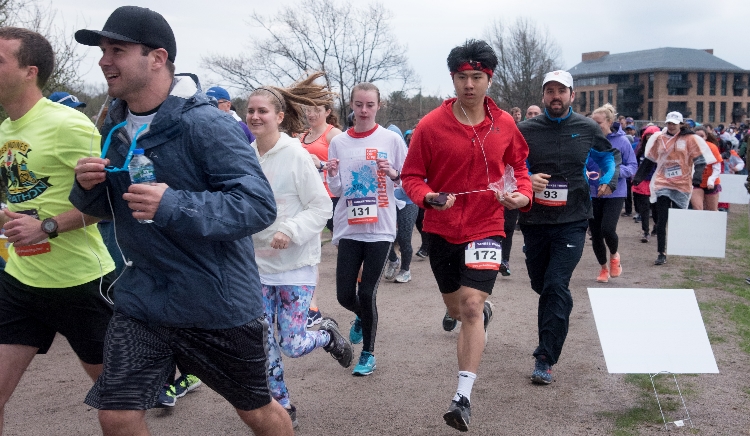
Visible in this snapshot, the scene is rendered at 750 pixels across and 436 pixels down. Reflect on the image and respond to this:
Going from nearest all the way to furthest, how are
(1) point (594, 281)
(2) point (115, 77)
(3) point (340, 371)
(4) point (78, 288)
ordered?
1. (2) point (115, 77)
2. (4) point (78, 288)
3. (3) point (340, 371)
4. (1) point (594, 281)

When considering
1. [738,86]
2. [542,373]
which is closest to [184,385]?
[542,373]

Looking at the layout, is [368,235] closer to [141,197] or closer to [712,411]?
[712,411]

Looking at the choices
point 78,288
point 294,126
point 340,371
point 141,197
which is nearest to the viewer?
point 141,197

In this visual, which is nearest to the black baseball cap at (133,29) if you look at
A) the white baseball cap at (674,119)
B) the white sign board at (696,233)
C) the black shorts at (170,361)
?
the black shorts at (170,361)

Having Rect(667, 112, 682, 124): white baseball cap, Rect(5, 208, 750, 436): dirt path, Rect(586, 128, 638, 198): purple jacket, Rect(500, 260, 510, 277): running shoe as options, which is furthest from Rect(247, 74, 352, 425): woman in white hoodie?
Rect(667, 112, 682, 124): white baseball cap

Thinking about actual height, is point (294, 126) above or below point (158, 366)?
above

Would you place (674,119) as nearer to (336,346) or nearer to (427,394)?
(427,394)

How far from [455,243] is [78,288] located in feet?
7.05

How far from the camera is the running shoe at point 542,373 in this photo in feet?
17.7

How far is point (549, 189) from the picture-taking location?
18.6ft

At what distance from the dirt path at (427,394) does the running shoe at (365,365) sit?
0.06 meters

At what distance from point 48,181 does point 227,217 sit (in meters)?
1.47

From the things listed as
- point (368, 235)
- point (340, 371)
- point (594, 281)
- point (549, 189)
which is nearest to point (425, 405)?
point (340, 371)

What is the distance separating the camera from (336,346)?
5.19 m
